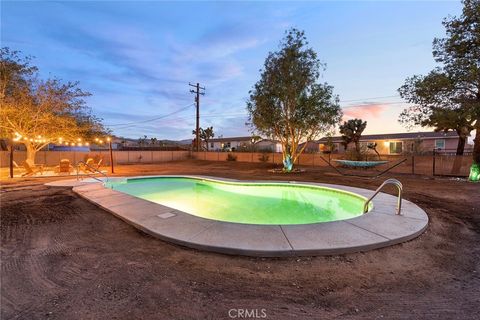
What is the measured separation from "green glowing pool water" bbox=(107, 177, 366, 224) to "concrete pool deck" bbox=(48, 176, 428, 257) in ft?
5.73

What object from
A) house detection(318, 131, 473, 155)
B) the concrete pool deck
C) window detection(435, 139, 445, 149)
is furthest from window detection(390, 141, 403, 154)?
the concrete pool deck

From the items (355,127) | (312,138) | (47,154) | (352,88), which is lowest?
(47,154)

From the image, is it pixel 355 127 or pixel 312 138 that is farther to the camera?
pixel 355 127

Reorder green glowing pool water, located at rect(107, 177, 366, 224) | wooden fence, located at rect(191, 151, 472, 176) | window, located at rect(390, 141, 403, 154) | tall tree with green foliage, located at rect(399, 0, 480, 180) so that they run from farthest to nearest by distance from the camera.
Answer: window, located at rect(390, 141, 403, 154)
wooden fence, located at rect(191, 151, 472, 176)
tall tree with green foliage, located at rect(399, 0, 480, 180)
green glowing pool water, located at rect(107, 177, 366, 224)

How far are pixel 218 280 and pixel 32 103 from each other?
52.2 feet

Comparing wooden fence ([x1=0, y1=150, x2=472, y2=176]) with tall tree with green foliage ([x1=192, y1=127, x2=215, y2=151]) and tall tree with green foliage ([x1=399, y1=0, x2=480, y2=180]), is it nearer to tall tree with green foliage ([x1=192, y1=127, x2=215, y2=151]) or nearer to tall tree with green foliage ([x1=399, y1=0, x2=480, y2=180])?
tall tree with green foliage ([x1=399, y1=0, x2=480, y2=180])

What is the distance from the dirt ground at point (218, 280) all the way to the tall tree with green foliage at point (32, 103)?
11.8 m

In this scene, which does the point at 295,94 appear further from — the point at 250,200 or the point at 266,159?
the point at 266,159

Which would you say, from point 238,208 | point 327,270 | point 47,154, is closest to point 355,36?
point 238,208

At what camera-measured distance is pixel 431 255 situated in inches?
129

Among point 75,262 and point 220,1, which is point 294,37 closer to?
point 220,1

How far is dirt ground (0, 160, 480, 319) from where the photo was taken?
2119mm

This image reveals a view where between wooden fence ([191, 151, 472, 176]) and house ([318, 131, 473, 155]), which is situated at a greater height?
house ([318, 131, 473, 155])

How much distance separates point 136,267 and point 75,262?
0.89 m
